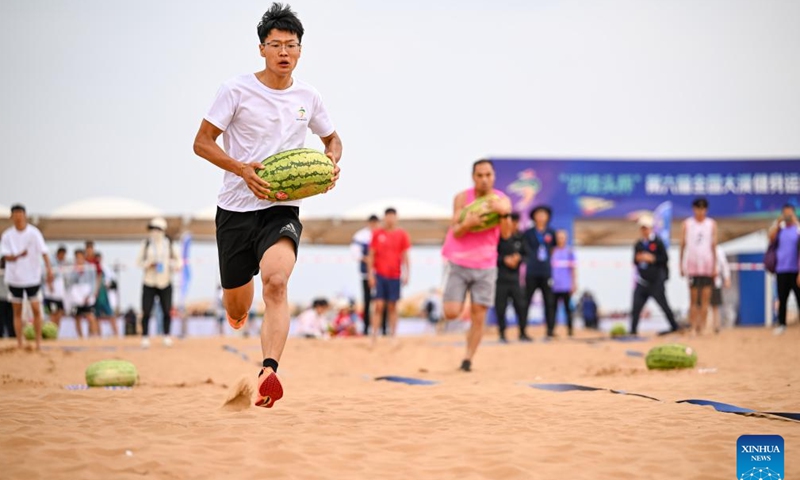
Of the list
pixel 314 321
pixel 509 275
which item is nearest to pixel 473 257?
pixel 509 275

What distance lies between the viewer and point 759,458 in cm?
426

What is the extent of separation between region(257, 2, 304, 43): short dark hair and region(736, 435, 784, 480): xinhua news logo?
3.66m

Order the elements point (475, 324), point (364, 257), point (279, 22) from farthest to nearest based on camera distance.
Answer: point (364, 257) → point (475, 324) → point (279, 22)

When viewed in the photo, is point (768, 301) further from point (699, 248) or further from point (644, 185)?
point (699, 248)

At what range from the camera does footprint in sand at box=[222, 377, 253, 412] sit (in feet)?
19.2

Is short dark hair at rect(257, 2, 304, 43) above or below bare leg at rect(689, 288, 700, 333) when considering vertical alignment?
above

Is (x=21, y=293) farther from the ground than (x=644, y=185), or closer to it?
closer to it

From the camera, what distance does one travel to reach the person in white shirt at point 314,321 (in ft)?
60.6

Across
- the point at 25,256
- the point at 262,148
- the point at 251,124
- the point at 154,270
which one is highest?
the point at 251,124

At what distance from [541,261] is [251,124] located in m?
11.0

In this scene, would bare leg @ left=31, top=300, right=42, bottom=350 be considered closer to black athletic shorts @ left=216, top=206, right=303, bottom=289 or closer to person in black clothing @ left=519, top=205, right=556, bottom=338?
black athletic shorts @ left=216, top=206, right=303, bottom=289

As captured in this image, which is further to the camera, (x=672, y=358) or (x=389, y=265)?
(x=389, y=265)

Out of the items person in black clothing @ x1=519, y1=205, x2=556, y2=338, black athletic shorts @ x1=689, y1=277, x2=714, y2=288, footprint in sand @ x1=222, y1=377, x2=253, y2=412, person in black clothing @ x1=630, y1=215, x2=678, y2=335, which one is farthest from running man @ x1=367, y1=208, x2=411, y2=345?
footprint in sand @ x1=222, y1=377, x2=253, y2=412

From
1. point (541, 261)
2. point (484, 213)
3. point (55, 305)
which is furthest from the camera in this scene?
point (55, 305)
